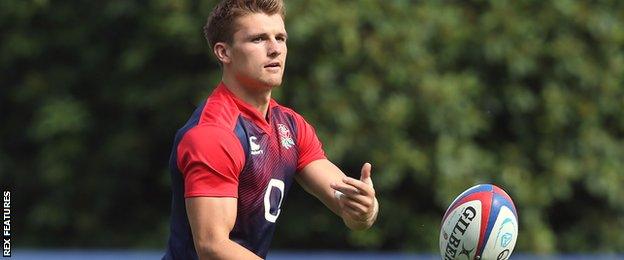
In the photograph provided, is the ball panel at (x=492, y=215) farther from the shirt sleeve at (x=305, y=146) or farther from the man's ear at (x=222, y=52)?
the man's ear at (x=222, y=52)

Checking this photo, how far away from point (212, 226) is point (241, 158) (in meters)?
0.30

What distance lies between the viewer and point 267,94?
16.0ft

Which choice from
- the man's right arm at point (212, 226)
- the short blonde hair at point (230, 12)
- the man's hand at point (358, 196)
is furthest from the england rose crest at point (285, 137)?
the man's right arm at point (212, 226)

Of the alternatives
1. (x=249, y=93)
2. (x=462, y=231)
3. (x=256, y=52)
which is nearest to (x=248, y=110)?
(x=249, y=93)

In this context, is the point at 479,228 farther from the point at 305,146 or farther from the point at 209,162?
the point at 209,162

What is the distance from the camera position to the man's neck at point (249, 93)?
4.83 meters

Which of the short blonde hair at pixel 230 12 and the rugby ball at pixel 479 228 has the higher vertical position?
the short blonde hair at pixel 230 12

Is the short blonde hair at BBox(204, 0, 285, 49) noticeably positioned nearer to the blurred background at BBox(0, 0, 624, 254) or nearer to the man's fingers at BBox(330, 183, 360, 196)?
the man's fingers at BBox(330, 183, 360, 196)

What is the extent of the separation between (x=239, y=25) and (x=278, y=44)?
6.5 inches

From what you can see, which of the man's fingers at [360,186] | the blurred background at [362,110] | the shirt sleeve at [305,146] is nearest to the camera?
the man's fingers at [360,186]

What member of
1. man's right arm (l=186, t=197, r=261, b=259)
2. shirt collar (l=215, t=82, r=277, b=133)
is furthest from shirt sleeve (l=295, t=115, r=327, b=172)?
man's right arm (l=186, t=197, r=261, b=259)

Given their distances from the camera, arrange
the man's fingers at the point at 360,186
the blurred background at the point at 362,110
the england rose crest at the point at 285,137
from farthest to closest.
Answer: the blurred background at the point at 362,110 < the england rose crest at the point at 285,137 < the man's fingers at the point at 360,186

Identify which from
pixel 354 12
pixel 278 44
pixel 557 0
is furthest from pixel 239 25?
pixel 557 0

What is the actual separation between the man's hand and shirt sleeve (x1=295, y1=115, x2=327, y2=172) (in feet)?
1.02
